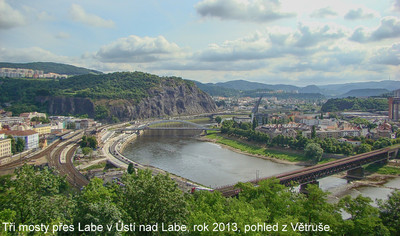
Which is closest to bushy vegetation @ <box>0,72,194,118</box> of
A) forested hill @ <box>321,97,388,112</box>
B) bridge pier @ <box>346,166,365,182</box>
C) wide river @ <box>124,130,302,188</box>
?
wide river @ <box>124,130,302,188</box>

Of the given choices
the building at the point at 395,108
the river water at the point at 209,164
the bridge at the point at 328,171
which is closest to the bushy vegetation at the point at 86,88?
the river water at the point at 209,164

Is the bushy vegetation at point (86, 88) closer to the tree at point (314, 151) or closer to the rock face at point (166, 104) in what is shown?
the rock face at point (166, 104)

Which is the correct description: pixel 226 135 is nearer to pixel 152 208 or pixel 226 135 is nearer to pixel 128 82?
pixel 152 208

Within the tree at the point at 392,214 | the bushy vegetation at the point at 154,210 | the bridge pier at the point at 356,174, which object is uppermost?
the bushy vegetation at the point at 154,210

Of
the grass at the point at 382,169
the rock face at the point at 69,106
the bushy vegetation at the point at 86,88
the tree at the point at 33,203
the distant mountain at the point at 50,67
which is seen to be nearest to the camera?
the tree at the point at 33,203

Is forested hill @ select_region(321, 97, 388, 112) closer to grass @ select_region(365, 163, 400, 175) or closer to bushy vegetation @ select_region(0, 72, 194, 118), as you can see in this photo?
bushy vegetation @ select_region(0, 72, 194, 118)
